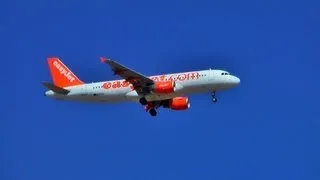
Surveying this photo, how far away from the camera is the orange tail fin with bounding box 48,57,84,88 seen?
114 meters

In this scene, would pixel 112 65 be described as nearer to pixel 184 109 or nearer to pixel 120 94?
pixel 120 94

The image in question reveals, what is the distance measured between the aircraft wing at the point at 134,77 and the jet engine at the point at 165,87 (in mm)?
1401

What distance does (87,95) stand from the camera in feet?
356

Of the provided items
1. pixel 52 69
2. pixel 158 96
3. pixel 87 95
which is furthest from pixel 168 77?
pixel 52 69

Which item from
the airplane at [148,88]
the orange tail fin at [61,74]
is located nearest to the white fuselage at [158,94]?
the airplane at [148,88]

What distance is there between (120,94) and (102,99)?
2.43 m

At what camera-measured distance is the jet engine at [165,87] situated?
102812 mm

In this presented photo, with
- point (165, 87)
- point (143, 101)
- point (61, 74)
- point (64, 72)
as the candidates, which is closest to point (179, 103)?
point (143, 101)

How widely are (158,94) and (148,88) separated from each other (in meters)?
1.71

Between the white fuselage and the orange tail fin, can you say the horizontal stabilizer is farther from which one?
the orange tail fin

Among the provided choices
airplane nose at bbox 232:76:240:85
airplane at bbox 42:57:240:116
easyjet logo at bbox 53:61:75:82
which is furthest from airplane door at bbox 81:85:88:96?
airplane nose at bbox 232:76:240:85

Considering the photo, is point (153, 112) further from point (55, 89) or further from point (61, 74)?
point (61, 74)

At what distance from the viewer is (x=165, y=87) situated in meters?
103

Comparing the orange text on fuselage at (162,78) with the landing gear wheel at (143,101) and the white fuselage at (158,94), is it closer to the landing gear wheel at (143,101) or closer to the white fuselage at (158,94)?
the white fuselage at (158,94)
